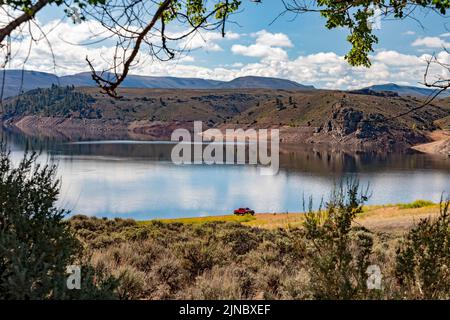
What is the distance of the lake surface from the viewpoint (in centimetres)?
5006

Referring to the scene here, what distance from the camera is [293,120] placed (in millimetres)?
165500

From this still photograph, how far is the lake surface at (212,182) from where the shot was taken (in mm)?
50062

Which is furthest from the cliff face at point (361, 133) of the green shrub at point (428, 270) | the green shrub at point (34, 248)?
the green shrub at point (34, 248)

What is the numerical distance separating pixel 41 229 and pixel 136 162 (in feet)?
274

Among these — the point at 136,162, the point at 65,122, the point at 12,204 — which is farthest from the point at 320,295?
the point at 65,122

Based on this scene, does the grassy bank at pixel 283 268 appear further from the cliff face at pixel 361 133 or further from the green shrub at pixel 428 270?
the cliff face at pixel 361 133

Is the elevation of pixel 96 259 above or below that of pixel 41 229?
below

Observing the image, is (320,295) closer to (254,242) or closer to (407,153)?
(254,242)

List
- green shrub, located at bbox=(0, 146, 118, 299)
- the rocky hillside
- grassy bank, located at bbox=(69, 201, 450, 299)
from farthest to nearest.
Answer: the rocky hillside → grassy bank, located at bbox=(69, 201, 450, 299) → green shrub, located at bbox=(0, 146, 118, 299)

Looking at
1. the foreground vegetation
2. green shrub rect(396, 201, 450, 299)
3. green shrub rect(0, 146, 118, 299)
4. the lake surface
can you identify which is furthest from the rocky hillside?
green shrub rect(0, 146, 118, 299)

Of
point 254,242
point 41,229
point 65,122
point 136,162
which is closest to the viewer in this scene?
point 41,229

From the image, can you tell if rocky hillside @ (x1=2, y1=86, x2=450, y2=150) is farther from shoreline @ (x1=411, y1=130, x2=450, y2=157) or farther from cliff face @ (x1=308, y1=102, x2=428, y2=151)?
shoreline @ (x1=411, y1=130, x2=450, y2=157)

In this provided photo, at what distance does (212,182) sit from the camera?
6644cm

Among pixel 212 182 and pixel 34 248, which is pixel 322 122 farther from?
pixel 34 248
